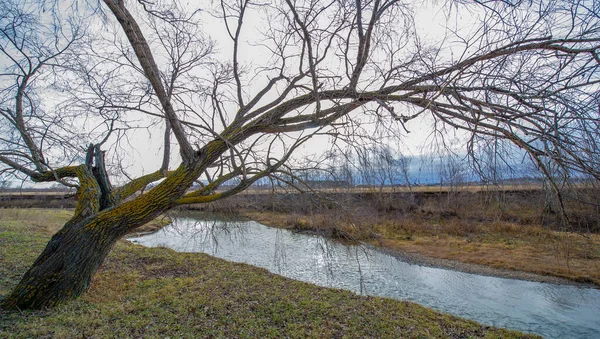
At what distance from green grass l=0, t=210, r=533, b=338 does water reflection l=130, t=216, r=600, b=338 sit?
71 cm

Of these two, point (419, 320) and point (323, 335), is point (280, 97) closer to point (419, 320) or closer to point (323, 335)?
point (323, 335)

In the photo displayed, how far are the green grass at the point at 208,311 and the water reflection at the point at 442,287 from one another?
0.71 meters

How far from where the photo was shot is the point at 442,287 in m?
9.34

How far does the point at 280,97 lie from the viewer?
486cm

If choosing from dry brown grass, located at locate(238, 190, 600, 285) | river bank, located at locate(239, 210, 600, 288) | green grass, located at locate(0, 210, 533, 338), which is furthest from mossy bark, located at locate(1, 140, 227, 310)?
river bank, located at locate(239, 210, 600, 288)

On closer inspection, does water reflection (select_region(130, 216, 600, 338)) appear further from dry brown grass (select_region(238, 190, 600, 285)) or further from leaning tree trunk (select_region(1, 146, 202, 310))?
leaning tree trunk (select_region(1, 146, 202, 310))

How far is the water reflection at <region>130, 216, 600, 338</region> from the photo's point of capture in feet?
21.8

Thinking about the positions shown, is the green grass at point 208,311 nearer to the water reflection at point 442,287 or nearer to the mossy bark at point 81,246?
the mossy bark at point 81,246

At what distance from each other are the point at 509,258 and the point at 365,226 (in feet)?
35.1

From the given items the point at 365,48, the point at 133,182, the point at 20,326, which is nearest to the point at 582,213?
the point at 365,48

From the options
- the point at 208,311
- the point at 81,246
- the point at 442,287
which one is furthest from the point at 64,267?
the point at 442,287

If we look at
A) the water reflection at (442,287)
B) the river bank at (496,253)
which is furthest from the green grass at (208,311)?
the river bank at (496,253)

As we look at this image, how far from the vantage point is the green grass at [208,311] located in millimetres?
3978

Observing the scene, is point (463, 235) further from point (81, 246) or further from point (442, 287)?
point (81, 246)
